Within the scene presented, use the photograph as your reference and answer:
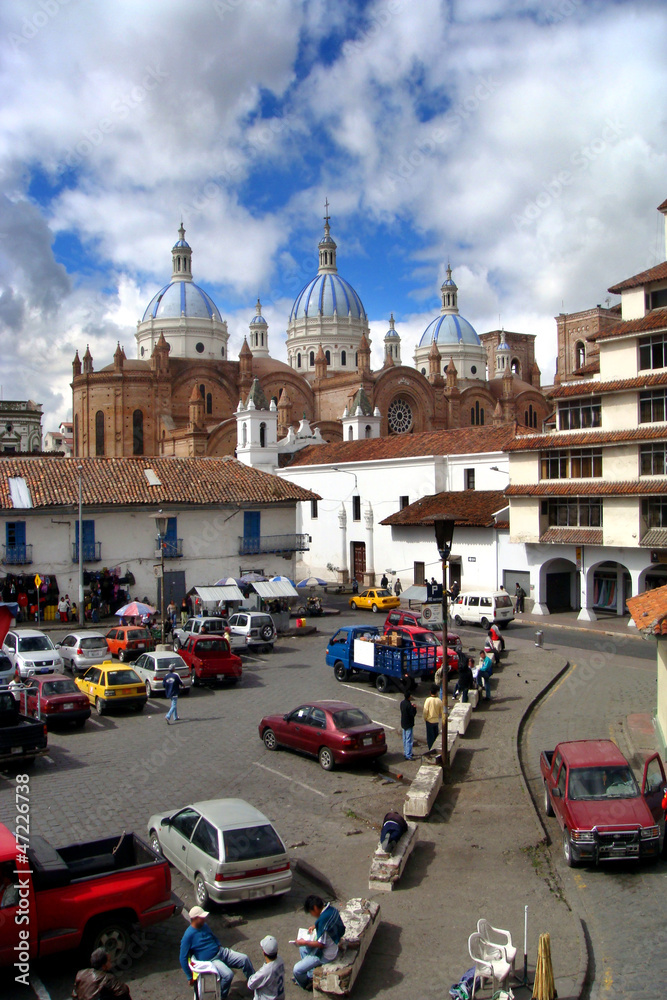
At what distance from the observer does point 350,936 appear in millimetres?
8227

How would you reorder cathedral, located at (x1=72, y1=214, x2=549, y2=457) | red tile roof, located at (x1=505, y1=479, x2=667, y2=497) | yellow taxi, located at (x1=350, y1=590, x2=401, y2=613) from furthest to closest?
cathedral, located at (x1=72, y1=214, x2=549, y2=457) → yellow taxi, located at (x1=350, y1=590, x2=401, y2=613) → red tile roof, located at (x1=505, y1=479, x2=667, y2=497)

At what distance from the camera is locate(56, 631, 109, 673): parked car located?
A: 22.1 meters

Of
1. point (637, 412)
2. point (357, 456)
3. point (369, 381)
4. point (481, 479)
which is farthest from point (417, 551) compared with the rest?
point (369, 381)

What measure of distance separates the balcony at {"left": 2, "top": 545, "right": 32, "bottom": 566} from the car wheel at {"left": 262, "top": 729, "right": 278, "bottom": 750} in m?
16.3

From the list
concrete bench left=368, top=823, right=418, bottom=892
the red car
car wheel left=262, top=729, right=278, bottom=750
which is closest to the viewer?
concrete bench left=368, top=823, right=418, bottom=892

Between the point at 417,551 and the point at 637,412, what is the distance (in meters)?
13.7

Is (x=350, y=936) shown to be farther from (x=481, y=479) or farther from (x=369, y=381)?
(x=369, y=381)

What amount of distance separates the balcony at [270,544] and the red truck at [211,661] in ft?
37.1

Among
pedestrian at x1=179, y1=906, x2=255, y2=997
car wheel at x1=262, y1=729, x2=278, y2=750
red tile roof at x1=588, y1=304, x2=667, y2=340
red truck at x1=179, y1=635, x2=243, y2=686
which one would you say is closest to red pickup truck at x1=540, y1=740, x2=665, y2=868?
pedestrian at x1=179, y1=906, x2=255, y2=997

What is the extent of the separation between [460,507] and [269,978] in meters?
31.0

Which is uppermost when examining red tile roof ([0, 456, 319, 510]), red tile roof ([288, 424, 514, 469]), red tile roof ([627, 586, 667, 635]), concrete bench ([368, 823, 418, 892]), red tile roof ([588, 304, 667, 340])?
red tile roof ([588, 304, 667, 340])

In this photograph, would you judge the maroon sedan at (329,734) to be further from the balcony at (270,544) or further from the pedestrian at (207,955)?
the balcony at (270,544)

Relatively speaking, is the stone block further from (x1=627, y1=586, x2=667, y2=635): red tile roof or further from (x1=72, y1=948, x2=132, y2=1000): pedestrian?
(x1=72, y1=948, x2=132, y2=1000): pedestrian

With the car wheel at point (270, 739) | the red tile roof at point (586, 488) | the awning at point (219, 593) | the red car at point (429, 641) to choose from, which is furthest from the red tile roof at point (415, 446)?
the car wheel at point (270, 739)
